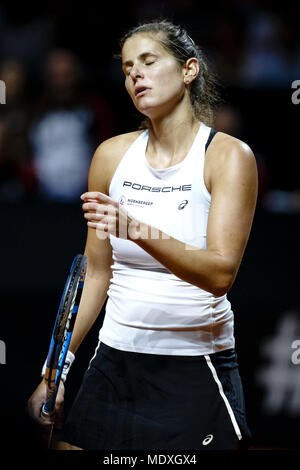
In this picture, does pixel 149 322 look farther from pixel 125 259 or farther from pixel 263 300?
pixel 263 300

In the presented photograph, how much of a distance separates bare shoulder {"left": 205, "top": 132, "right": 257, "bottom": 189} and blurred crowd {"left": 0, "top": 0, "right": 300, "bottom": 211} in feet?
6.31

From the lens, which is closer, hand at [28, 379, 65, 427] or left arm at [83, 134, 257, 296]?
left arm at [83, 134, 257, 296]

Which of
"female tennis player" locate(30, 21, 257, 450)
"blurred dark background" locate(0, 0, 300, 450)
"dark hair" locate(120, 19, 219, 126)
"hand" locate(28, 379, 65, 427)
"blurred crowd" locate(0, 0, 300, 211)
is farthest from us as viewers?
"blurred crowd" locate(0, 0, 300, 211)

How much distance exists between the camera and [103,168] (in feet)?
7.29

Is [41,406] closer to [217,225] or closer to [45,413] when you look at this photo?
[45,413]

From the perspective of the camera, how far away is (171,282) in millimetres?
2014

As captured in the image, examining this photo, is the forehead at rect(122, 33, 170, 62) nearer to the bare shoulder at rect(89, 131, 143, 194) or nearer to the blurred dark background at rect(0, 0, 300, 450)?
the bare shoulder at rect(89, 131, 143, 194)

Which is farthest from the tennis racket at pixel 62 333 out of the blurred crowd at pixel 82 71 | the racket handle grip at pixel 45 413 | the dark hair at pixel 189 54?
the blurred crowd at pixel 82 71

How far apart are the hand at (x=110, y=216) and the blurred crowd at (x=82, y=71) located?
201cm

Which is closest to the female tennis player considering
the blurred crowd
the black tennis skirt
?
the black tennis skirt

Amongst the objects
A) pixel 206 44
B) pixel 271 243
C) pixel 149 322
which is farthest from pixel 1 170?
pixel 149 322

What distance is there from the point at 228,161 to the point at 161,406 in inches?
27.4

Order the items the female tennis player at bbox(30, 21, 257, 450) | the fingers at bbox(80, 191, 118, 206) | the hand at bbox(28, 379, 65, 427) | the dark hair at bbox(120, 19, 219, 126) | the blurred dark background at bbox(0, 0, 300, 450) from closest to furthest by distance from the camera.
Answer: the fingers at bbox(80, 191, 118, 206) < the female tennis player at bbox(30, 21, 257, 450) < the hand at bbox(28, 379, 65, 427) < the dark hair at bbox(120, 19, 219, 126) < the blurred dark background at bbox(0, 0, 300, 450)

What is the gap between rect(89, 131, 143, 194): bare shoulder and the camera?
221cm
